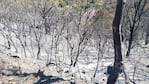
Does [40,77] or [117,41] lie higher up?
[117,41]

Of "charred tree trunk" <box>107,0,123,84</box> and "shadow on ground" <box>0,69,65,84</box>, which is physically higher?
"charred tree trunk" <box>107,0,123,84</box>

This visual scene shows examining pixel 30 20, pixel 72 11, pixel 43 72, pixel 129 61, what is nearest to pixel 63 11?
pixel 72 11

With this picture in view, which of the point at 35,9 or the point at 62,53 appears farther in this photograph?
the point at 35,9

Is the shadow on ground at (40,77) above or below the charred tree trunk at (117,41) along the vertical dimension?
below

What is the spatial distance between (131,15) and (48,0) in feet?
20.6

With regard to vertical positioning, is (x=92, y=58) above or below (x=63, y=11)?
below

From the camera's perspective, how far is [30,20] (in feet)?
70.7

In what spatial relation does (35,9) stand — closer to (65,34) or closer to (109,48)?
(65,34)

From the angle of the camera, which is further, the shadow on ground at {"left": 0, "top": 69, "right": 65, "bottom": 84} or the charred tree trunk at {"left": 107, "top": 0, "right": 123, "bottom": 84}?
the shadow on ground at {"left": 0, "top": 69, "right": 65, "bottom": 84}

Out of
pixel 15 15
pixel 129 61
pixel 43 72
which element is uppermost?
pixel 15 15

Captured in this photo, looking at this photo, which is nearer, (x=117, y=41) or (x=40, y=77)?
(x=117, y=41)

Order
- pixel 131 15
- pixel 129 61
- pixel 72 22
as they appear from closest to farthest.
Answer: pixel 129 61 → pixel 72 22 → pixel 131 15

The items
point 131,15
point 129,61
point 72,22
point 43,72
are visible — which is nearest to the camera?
point 43,72

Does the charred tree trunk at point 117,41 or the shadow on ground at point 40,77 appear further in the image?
the shadow on ground at point 40,77
